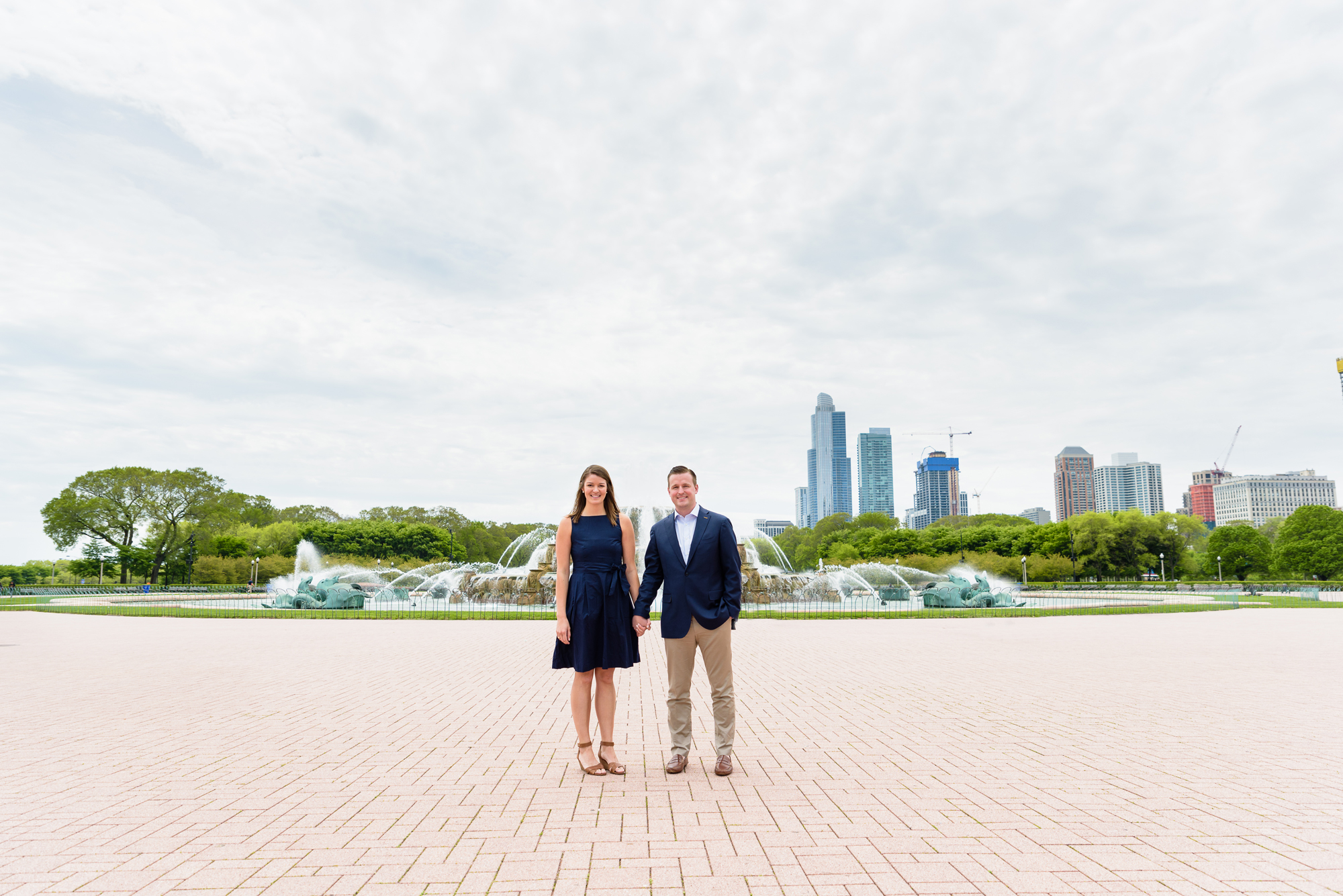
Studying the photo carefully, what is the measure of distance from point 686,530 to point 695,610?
22.6 inches

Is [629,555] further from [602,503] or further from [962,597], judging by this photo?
[962,597]

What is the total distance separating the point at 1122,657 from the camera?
1276 centimetres

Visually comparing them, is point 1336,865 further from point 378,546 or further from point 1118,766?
point 378,546

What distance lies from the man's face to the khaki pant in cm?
81

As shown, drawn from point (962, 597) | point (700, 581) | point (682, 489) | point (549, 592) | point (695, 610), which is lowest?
point (962, 597)

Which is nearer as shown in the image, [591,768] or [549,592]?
[591,768]

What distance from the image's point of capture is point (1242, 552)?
70.5 meters

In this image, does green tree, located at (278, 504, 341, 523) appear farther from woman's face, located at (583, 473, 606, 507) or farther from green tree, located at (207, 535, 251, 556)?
woman's face, located at (583, 473, 606, 507)

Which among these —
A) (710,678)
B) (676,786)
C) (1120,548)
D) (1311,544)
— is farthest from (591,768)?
(1120,548)

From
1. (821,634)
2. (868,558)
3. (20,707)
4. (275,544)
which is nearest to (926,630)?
(821,634)

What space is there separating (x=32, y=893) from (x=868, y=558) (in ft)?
256

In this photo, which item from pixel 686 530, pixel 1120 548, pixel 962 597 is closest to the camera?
pixel 686 530

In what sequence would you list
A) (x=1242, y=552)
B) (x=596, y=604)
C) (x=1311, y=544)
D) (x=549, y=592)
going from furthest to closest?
(x=1242, y=552) → (x=1311, y=544) → (x=549, y=592) → (x=596, y=604)

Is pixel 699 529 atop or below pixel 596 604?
atop
